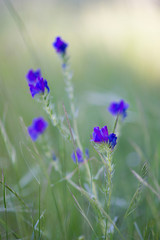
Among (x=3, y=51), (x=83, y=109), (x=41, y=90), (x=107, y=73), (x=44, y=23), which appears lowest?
(x=41, y=90)

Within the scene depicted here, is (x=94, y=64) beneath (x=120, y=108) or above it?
above

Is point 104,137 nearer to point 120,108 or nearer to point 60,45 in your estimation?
point 120,108

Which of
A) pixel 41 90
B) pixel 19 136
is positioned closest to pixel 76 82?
pixel 19 136

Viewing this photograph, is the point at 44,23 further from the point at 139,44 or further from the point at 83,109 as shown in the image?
the point at 83,109

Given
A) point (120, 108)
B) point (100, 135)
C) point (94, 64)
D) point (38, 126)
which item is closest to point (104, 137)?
point (100, 135)

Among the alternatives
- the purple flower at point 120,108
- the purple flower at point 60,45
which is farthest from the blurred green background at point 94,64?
the purple flower at point 60,45

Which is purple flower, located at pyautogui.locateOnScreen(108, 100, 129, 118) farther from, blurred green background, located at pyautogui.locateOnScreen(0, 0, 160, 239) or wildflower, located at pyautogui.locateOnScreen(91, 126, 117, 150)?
blurred green background, located at pyautogui.locateOnScreen(0, 0, 160, 239)

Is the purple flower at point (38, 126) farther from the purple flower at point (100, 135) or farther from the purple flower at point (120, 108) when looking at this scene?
the purple flower at point (100, 135)
